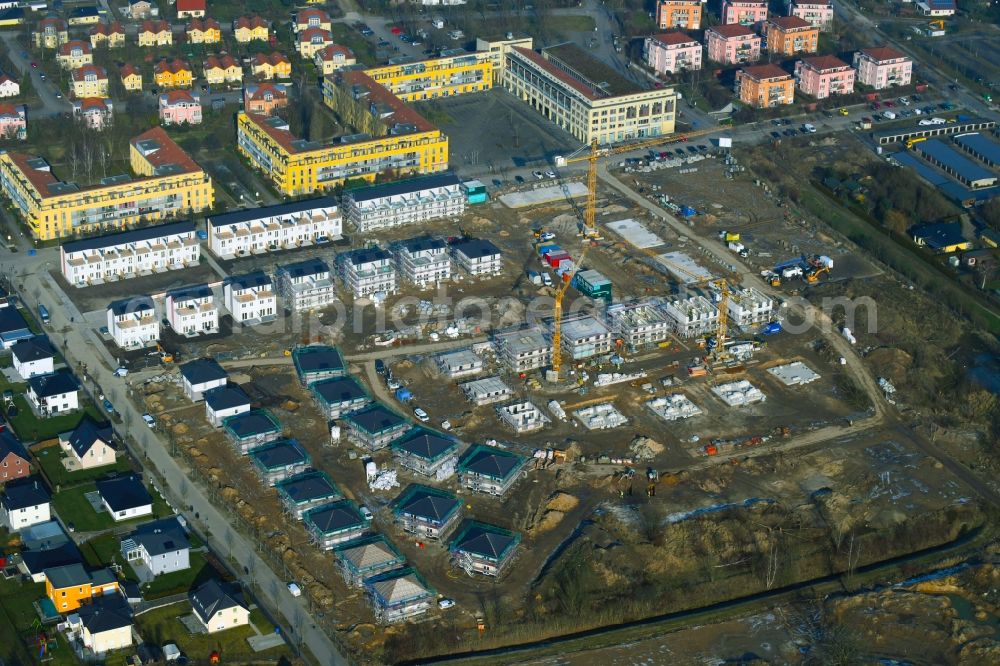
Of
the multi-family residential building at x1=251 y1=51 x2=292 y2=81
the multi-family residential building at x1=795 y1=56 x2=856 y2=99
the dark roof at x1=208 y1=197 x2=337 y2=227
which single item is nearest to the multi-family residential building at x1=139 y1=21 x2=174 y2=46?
the multi-family residential building at x1=251 y1=51 x2=292 y2=81

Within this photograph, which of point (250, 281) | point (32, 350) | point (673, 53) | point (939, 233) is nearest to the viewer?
point (32, 350)

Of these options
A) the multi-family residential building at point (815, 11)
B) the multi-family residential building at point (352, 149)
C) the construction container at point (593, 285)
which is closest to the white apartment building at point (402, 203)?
the multi-family residential building at point (352, 149)

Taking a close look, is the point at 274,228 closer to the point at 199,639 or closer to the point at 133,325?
the point at 133,325

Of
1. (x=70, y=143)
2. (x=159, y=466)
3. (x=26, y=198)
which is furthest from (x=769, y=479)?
(x=70, y=143)

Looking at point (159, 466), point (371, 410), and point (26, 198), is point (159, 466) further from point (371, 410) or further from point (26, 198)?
point (26, 198)

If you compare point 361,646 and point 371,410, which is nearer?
point 361,646

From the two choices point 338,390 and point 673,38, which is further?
point 673,38

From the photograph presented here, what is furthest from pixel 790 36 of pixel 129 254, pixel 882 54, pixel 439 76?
pixel 129 254
